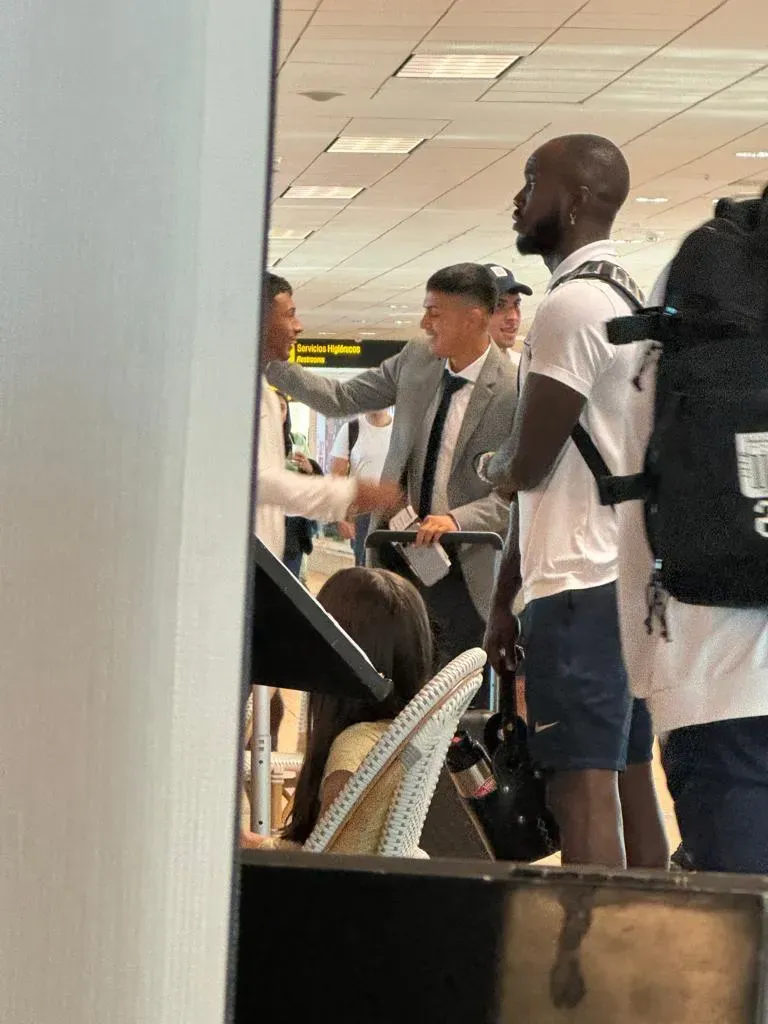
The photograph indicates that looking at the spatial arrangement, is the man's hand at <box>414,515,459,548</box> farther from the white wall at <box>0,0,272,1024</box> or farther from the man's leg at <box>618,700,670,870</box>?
the white wall at <box>0,0,272,1024</box>

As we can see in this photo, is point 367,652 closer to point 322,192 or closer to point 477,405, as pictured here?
point 477,405

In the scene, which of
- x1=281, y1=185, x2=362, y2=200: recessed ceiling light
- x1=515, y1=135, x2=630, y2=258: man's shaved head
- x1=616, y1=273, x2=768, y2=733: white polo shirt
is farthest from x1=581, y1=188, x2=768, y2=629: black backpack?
x1=281, y1=185, x2=362, y2=200: recessed ceiling light

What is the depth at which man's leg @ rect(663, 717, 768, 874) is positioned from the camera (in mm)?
1406

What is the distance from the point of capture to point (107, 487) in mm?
512

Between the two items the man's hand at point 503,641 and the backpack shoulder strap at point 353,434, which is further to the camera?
the backpack shoulder strap at point 353,434

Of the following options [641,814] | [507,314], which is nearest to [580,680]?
[641,814]

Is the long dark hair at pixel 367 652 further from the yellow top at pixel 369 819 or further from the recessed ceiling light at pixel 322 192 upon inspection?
the recessed ceiling light at pixel 322 192

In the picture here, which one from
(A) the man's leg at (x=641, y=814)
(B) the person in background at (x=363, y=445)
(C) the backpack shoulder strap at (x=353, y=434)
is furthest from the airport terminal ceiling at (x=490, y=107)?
(A) the man's leg at (x=641, y=814)

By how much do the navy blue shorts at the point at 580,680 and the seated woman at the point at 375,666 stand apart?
19 cm

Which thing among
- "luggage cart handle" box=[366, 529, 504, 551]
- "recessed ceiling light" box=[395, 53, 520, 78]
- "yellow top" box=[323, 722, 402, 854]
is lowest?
"yellow top" box=[323, 722, 402, 854]

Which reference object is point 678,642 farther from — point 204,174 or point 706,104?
point 706,104

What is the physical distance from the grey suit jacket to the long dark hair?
4.41 feet

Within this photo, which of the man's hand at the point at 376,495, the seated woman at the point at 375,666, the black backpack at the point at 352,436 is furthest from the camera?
the black backpack at the point at 352,436

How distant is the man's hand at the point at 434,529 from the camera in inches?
132
